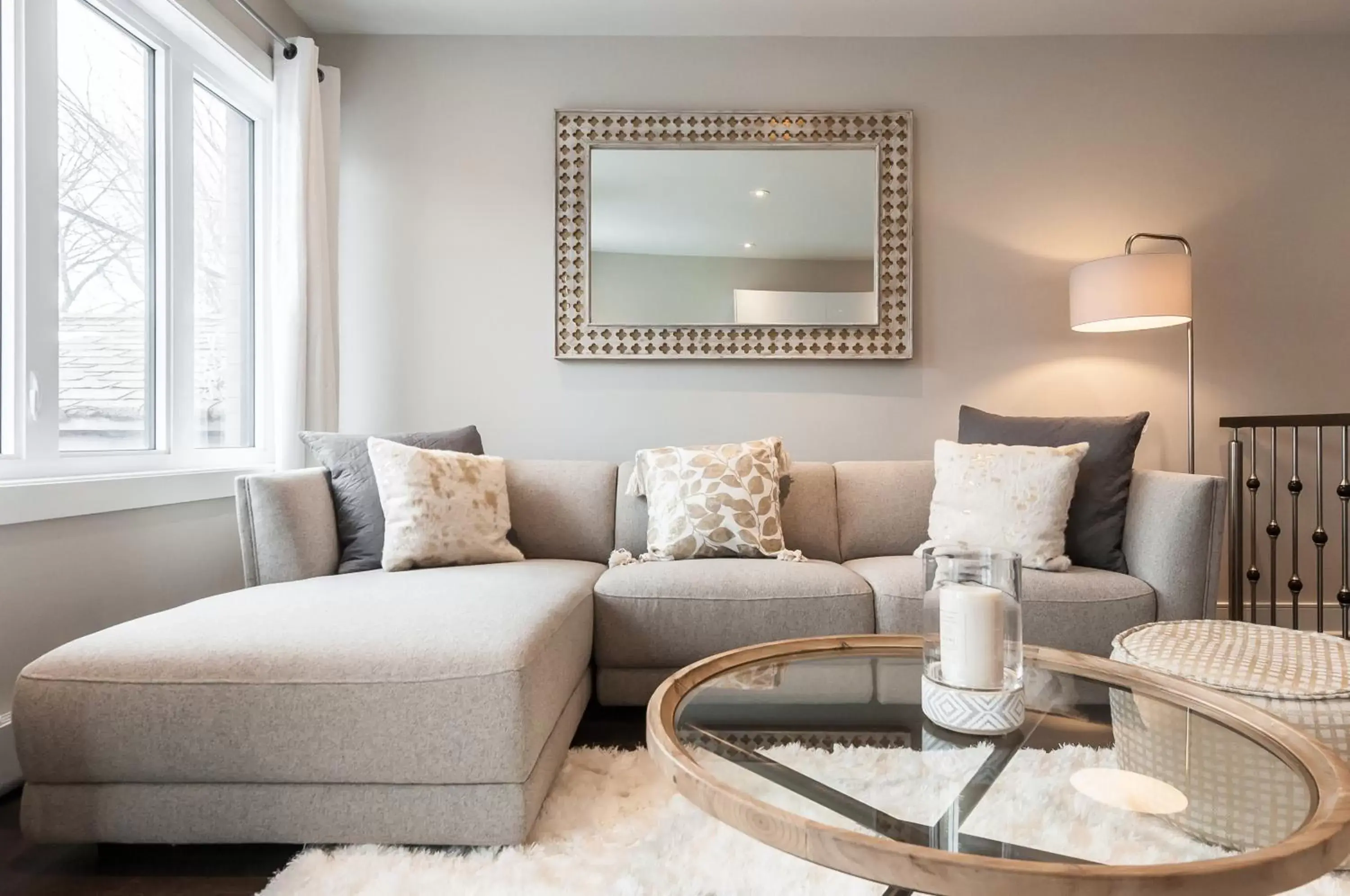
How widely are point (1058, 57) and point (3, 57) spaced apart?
11.6 feet

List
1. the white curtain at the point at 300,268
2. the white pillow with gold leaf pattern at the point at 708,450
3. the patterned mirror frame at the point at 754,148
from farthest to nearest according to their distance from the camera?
the patterned mirror frame at the point at 754,148 < the white curtain at the point at 300,268 < the white pillow with gold leaf pattern at the point at 708,450

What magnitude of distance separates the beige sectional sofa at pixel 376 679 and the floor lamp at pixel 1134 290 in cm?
88

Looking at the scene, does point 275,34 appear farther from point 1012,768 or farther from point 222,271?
point 1012,768

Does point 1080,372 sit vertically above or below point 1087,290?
below

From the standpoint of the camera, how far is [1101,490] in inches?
90.2

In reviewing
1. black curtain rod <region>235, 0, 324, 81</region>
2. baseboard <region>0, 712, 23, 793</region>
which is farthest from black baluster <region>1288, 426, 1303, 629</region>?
black curtain rod <region>235, 0, 324, 81</region>

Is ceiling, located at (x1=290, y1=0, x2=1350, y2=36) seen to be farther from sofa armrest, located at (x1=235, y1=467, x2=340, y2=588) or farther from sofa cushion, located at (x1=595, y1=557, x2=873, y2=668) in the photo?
sofa cushion, located at (x1=595, y1=557, x2=873, y2=668)

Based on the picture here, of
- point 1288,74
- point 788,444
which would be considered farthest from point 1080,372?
point 1288,74

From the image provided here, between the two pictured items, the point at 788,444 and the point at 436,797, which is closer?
the point at 436,797

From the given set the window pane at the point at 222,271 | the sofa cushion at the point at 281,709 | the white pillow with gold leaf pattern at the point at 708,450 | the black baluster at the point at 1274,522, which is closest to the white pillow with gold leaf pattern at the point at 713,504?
the white pillow with gold leaf pattern at the point at 708,450

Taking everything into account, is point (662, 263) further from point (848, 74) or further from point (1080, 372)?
point (1080, 372)

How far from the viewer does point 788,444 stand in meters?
3.13

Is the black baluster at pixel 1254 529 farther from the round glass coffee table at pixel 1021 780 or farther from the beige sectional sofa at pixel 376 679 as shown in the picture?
the round glass coffee table at pixel 1021 780

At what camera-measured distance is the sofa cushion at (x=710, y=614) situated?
80.0 inches
